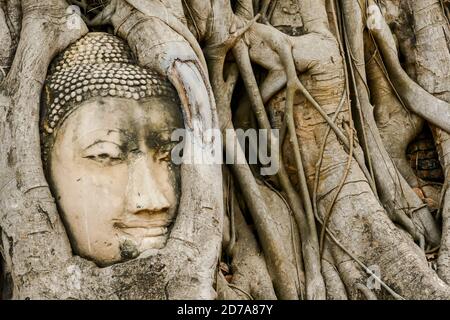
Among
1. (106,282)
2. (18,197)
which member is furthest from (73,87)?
(106,282)

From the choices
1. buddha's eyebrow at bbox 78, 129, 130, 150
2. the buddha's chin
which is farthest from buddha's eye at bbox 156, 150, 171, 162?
the buddha's chin

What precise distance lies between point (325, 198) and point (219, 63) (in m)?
0.72

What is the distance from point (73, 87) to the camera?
330cm

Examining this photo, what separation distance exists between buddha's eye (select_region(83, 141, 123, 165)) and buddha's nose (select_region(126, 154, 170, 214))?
68 millimetres

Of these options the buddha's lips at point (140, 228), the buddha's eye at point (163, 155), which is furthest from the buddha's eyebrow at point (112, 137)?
the buddha's lips at point (140, 228)

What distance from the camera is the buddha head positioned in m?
3.20

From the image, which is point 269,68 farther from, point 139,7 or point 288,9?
point 139,7

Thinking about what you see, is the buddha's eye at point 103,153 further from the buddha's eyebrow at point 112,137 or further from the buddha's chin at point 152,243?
the buddha's chin at point 152,243

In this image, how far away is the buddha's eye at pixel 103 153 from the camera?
321 cm

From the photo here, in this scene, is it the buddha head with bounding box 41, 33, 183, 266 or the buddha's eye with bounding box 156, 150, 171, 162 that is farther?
the buddha's eye with bounding box 156, 150, 171, 162

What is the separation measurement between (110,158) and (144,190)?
0.53ft

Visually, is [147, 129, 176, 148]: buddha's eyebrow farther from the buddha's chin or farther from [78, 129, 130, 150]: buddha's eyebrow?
the buddha's chin

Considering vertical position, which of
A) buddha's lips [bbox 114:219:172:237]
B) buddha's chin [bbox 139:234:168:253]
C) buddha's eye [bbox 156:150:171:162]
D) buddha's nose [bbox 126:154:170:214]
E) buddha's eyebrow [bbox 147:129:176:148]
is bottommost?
buddha's chin [bbox 139:234:168:253]

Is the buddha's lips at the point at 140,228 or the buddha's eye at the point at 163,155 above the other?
the buddha's eye at the point at 163,155
